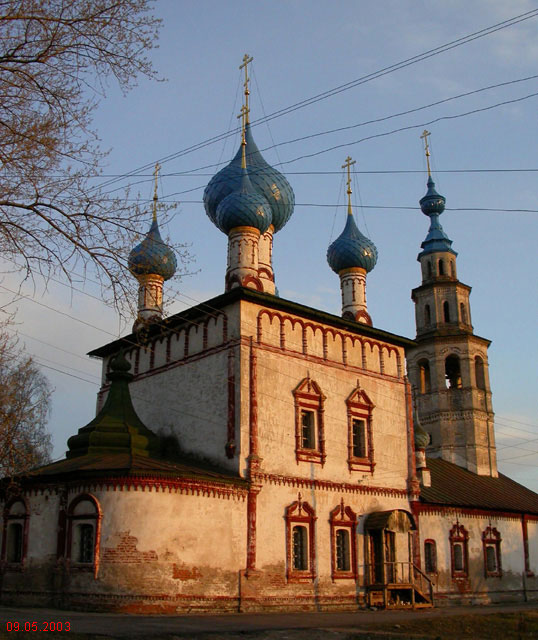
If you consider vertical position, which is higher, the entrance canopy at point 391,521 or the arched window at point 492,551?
the entrance canopy at point 391,521

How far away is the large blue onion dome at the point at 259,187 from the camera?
24.2 metres

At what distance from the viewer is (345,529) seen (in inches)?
762

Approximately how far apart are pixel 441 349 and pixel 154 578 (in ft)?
61.0

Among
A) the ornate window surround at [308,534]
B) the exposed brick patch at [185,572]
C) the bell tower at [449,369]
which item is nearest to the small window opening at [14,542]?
the exposed brick patch at [185,572]

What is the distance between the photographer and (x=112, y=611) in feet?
48.1

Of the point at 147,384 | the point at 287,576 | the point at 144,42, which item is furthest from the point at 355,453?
the point at 144,42

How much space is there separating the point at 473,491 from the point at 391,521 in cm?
738

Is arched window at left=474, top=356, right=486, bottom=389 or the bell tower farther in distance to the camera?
arched window at left=474, top=356, right=486, bottom=389

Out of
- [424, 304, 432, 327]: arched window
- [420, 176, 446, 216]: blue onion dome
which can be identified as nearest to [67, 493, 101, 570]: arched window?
[424, 304, 432, 327]: arched window

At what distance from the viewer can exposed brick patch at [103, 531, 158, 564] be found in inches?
592

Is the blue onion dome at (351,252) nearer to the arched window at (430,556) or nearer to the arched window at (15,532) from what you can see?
the arched window at (430,556)

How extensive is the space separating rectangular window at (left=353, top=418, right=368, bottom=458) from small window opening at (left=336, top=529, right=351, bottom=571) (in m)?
2.18

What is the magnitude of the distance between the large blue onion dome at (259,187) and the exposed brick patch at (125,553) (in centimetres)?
1186

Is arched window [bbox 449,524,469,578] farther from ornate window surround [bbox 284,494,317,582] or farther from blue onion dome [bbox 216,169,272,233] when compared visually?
blue onion dome [bbox 216,169,272,233]
